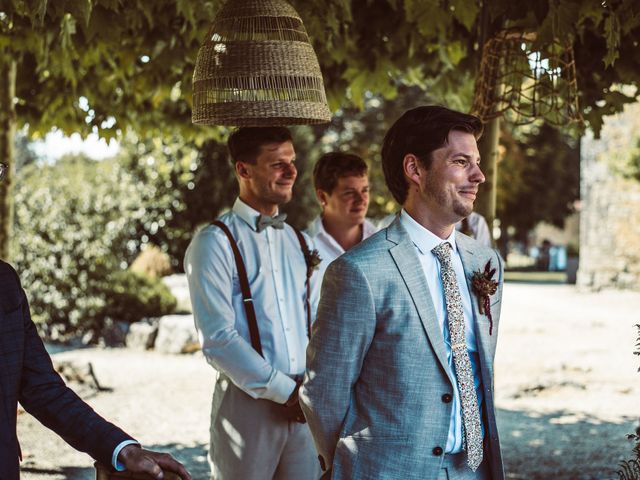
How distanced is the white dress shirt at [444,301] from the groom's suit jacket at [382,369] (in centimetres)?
6

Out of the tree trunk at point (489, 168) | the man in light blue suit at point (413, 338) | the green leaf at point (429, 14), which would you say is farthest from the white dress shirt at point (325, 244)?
the man in light blue suit at point (413, 338)

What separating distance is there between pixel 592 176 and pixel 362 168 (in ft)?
64.9

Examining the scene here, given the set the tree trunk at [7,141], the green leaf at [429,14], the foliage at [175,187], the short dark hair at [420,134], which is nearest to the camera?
the short dark hair at [420,134]

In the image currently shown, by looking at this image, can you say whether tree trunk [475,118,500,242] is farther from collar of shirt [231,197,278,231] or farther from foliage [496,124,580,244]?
foliage [496,124,580,244]

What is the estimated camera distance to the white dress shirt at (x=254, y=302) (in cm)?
403

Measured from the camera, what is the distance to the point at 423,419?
9.37ft

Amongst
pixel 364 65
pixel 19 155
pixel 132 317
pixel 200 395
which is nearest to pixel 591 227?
pixel 132 317

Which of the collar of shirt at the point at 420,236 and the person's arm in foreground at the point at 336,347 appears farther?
the collar of shirt at the point at 420,236

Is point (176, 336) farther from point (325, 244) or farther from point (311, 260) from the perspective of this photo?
point (311, 260)

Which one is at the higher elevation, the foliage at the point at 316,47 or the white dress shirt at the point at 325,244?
the foliage at the point at 316,47

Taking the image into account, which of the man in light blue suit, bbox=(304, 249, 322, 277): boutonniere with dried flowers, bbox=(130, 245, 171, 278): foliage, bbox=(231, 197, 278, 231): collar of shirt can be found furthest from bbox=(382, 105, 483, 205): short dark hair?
bbox=(130, 245, 171, 278): foliage

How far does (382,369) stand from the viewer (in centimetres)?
291

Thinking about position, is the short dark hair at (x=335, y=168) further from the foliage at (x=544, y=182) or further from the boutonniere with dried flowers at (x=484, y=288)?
the foliage at (x=544, y=182)

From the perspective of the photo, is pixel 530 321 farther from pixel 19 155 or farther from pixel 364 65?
pixel 19 155
